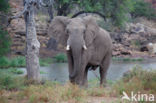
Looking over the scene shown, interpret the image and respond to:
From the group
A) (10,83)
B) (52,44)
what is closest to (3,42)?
(10,83)

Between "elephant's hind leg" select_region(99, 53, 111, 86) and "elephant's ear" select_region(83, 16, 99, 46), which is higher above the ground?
"elephant's ear" select_region(83, 16, 99, 46)

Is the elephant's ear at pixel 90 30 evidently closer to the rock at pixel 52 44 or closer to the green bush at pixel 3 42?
the green bush at pixel 3 42

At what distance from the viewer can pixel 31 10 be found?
963 centimetres

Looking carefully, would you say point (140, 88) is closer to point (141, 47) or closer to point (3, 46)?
point (3, 46)

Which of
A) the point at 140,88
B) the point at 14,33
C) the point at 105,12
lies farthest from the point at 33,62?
the point at 14,33

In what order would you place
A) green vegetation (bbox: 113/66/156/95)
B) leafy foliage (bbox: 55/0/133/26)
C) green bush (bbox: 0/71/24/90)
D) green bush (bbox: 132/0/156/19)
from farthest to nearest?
green bush (bbox: 132/0/156/19), leafy foliage (bbox: 55/0/133/26), green bush (bbox: 0/71/24/90), green vegetation (bbox: 113/66/156/95)

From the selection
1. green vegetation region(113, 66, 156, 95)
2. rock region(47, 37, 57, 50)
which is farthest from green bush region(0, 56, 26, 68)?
green vegetation region(113, 66, 156, 95)

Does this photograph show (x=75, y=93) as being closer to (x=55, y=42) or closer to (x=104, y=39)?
(x=104, y=39)

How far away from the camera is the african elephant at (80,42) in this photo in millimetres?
8867

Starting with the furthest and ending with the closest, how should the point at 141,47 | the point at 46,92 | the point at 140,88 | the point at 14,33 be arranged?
the point at 141,47 < the point at 14,33 < the point at 140,88 < the point at 46,92

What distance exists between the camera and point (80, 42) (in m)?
8.83

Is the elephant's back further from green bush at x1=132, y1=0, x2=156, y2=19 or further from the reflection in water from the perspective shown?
green bush at x1=132, y1=0, x2=156, y2=19

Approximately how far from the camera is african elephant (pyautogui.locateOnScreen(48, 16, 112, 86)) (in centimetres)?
887

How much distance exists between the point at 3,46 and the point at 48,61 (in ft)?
18.7
